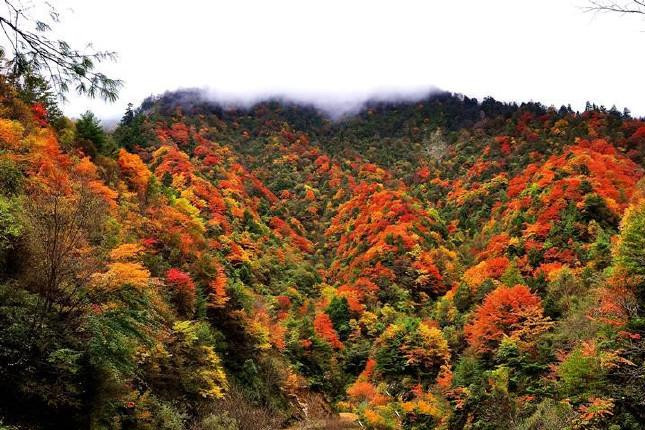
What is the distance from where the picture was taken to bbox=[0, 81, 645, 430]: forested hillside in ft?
47.7

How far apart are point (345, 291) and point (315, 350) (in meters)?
12.7

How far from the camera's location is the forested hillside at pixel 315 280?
1455 cm

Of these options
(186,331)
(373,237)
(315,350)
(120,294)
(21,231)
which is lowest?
(315,350)

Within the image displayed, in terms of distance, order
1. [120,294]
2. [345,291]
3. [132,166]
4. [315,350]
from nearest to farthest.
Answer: [120,294]
[132,166]
[315,350]
[345,291]

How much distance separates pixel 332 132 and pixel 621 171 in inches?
3186

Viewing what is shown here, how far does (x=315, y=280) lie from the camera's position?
227 ft

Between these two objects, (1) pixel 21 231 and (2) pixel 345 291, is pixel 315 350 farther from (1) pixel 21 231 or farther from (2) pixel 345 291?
(1) pixel 21 231

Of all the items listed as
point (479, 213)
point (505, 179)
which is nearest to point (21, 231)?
point (479, 213)

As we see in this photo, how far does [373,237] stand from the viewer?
7138cm

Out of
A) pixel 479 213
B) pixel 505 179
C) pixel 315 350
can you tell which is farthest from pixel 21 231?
pixel 505 179

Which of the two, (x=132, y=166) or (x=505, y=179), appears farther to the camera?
(x=505, y=179)

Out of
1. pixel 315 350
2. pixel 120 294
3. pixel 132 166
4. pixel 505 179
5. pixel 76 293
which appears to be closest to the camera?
pixel 76 293

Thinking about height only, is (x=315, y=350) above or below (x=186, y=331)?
below

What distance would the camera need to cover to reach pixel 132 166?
3997 cm
